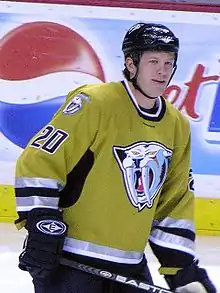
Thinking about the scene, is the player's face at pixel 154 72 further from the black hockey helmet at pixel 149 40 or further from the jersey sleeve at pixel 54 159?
the jersey sleeve at pixel 54 159

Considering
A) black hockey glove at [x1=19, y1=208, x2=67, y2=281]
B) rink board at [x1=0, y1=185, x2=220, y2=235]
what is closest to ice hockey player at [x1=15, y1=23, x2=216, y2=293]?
black hockey glove at [x1=19, y1=208, x2=67, y2=281]

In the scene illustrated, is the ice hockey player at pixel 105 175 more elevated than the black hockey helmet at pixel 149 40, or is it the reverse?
the black hockey helmet at pixel 149 40

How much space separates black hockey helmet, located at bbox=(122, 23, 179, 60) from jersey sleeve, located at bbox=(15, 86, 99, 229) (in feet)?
0.58

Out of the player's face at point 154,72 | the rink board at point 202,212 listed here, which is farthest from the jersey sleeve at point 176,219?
the rink board at point 202,212

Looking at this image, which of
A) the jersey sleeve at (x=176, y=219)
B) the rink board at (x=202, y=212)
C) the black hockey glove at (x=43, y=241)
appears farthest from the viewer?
the rink board at (x=202, y=212)

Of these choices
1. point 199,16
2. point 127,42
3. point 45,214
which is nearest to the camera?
point 45,214

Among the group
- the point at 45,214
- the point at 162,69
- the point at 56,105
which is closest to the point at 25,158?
the point at 45,214

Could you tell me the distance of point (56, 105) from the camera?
4.39m

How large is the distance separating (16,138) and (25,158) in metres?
2.54

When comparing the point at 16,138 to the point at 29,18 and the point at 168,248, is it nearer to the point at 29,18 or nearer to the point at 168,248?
the point at 29,18

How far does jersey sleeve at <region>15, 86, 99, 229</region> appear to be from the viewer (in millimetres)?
1866

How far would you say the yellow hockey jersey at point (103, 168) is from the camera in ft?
6.15

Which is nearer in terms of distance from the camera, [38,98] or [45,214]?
[45,214]

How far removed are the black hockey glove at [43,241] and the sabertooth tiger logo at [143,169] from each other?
0.18 metres
